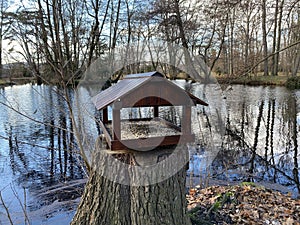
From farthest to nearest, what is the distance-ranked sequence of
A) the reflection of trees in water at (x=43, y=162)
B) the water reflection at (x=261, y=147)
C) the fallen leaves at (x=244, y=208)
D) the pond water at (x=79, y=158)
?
the water reflection at (x=261, y=147)
the reflection of trees in water at (x=43, y=162)
the pond water at (x=79, y=158)
the fallen leaves at (x=244, y=208)

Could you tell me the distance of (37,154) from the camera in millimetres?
4953

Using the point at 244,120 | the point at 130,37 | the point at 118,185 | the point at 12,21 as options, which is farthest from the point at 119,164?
the point at 130,37

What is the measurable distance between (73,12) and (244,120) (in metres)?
6.15

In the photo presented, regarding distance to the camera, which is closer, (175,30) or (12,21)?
(12,21)

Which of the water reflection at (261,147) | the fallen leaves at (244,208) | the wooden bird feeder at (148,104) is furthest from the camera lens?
the water reflection at (261,147)

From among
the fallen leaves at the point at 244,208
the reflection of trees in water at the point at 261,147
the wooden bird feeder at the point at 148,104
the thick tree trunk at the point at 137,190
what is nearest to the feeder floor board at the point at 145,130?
the wooden bird feeder at the point at 148,104

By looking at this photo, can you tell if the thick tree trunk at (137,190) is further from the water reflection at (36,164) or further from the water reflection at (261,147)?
the water reflection at (261,147)

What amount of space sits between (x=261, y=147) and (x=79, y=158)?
3767 mm

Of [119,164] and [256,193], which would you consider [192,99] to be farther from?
[256,193]

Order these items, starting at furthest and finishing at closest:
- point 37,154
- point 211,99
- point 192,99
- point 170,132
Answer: point 211,99, point 37,154, point 170,132, point 192,99

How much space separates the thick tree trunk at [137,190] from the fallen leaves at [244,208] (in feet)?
2.31

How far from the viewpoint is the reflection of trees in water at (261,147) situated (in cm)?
401

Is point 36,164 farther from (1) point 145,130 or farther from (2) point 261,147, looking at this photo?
(2) point 261,147

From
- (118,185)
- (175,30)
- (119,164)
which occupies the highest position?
(175,30)
